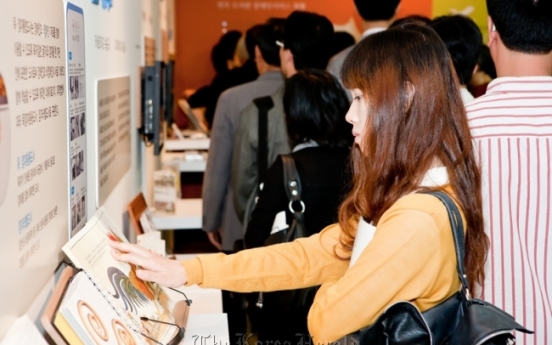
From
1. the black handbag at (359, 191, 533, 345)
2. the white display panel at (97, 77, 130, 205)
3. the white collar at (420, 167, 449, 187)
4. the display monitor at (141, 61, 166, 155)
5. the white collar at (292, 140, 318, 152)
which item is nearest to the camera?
the black handbag at (359, 191, 533, 345)

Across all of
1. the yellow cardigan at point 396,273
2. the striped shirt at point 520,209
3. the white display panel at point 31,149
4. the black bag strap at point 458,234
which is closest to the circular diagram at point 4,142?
the white display panel at point 31,149

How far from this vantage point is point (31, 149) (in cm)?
137

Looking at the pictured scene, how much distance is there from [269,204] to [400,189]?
1177 millimetres

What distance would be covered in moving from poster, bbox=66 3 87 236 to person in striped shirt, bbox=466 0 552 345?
3.30ft

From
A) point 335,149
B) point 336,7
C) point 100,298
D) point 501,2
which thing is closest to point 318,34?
point 335,149

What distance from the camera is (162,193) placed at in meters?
4.00

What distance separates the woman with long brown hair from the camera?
57.8 inches

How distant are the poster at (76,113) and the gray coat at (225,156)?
1961 mm

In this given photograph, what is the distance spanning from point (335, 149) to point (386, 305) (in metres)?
1.35

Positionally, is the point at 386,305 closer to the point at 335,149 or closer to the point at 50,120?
the point at 50,120

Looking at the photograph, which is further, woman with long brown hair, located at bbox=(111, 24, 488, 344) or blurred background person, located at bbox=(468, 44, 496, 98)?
blurred background person, located at bbox=(468, 44, 496, 98)

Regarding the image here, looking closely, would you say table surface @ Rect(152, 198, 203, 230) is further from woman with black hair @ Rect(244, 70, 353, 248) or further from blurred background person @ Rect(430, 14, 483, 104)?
blurred background person @ Rect(430, 14, 483, 104)

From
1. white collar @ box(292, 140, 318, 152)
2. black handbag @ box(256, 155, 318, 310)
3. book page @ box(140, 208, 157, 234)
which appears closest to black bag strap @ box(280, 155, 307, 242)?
black handbag @ box(256, 155, 318, 310)

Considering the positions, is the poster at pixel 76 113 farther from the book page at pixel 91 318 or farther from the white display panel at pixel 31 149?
the book page at pixel 91 318
